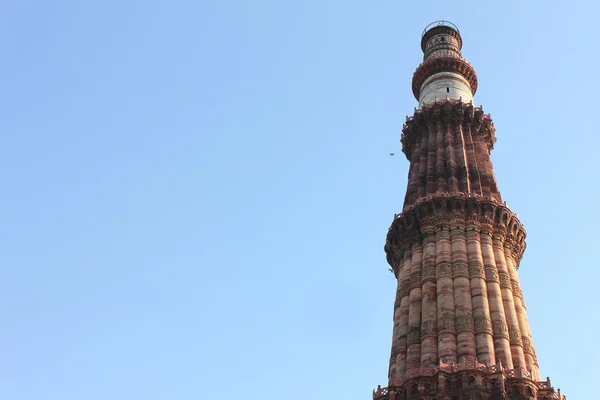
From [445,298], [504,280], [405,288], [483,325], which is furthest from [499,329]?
[405,288]

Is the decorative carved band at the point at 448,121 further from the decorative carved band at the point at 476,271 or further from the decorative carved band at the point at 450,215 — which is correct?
the decorative carved band at the point at 476,271

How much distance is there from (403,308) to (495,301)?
13.8 feet

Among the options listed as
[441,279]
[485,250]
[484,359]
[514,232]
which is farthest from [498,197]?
[484,359]

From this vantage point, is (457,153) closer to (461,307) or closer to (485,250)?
(485,250)

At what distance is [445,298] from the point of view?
2906 centimetres

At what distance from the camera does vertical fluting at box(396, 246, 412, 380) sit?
1112 inches

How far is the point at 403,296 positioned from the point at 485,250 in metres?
4.39

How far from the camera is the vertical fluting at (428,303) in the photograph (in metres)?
27.2

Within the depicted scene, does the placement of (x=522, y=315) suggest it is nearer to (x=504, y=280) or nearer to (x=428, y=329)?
(x=504, y=280)

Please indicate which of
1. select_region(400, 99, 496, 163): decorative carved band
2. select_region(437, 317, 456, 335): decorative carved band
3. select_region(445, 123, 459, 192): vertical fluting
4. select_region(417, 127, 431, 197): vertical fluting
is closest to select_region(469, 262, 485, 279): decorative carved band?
select_region(437, 317, 456, 335): decorative carved band

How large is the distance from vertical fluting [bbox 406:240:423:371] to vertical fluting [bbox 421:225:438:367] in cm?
30

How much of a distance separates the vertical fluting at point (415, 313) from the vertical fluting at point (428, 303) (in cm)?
30

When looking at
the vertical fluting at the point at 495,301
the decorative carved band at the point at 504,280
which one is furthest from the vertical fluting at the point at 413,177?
the decorative carved band at the point at 504,280

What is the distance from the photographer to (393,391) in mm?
26234
